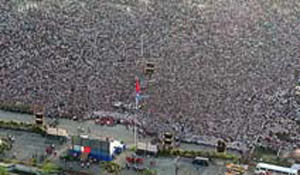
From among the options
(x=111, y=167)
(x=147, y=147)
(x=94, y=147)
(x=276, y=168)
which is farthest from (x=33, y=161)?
(x=276, y=168)

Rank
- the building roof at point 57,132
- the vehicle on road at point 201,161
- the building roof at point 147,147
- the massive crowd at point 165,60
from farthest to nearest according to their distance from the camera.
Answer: the massive crowd at point 165,60, the building roof at point 57,132, the building roof at point 147,147, the vehicle on road at point 201,161

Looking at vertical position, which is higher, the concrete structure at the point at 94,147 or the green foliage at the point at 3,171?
the concrete structure at the point at 94,147

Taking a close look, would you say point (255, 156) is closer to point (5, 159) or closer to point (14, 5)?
point (5, 159)

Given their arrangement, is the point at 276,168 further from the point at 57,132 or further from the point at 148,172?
the point at 57,132

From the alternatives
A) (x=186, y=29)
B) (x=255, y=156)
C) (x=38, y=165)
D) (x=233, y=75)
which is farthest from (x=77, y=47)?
(x=255, y=156)

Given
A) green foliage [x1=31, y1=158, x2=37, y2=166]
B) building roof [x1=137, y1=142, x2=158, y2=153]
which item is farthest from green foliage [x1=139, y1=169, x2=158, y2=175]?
green foliage [x1=31, y1=158, x2=37, y2=166]

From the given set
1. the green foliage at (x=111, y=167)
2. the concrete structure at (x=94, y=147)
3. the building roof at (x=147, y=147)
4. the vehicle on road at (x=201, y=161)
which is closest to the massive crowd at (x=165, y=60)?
the building roof at (x=147, y=147)

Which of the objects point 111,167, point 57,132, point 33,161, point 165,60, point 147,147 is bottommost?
point 111,167

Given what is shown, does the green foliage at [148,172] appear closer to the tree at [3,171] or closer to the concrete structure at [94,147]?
the concrete structure at [94,147]

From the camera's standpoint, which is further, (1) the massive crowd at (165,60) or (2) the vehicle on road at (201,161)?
(1) the massive crowd at (165,60)
